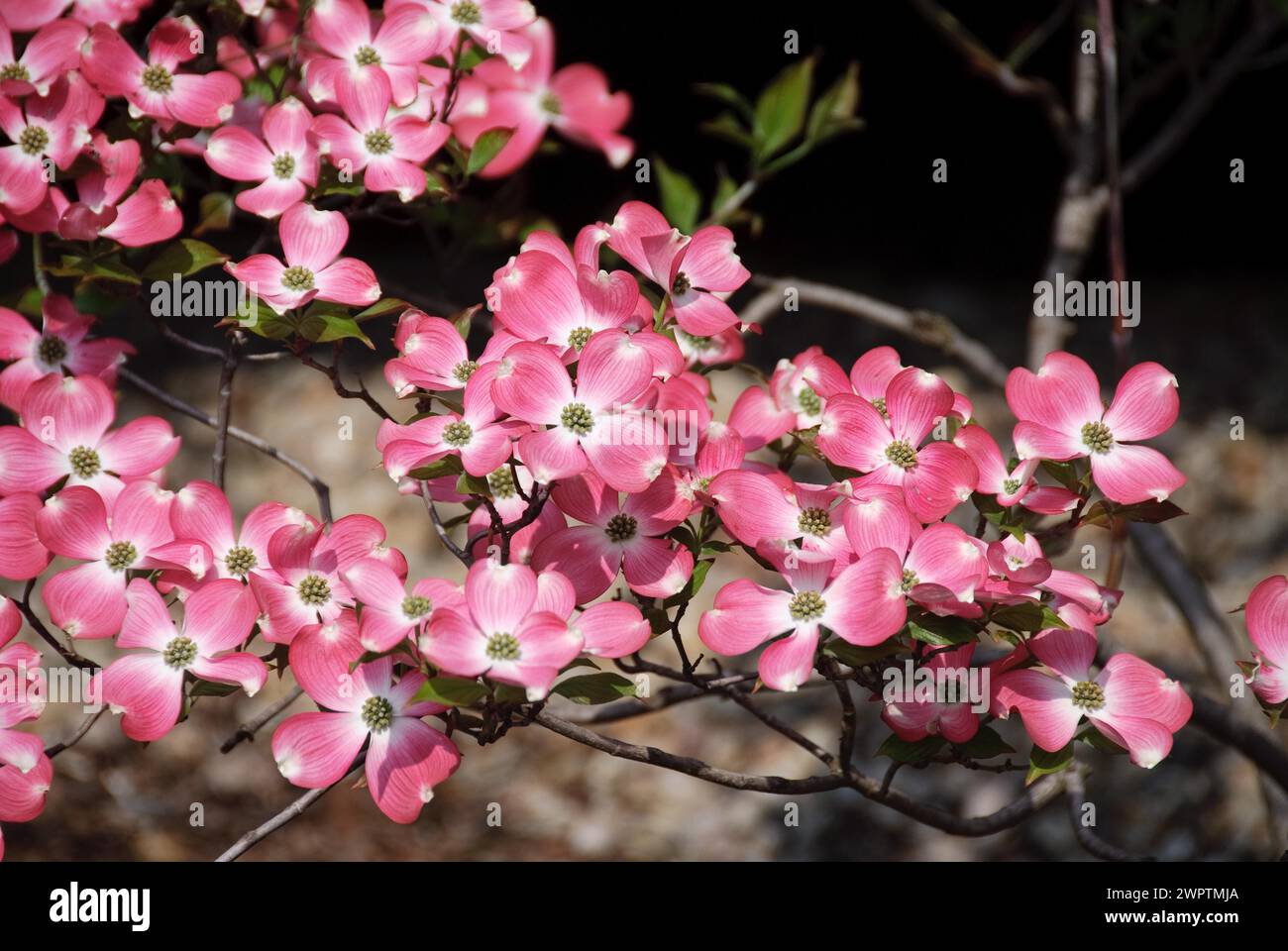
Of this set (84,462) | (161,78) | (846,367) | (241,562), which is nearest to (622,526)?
Result: (241,562)

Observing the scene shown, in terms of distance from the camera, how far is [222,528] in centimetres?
64

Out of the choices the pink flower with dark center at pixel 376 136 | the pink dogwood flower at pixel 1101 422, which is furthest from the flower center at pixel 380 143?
the pink dogwood flower at pixel 1101 422

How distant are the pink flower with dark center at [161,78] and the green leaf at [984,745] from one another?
0.61 metres

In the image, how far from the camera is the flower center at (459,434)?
1.89 feet

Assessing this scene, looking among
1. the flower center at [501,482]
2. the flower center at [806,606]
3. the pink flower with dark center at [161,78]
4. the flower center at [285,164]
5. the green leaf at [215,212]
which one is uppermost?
the pink flower with dark center at [161,78]

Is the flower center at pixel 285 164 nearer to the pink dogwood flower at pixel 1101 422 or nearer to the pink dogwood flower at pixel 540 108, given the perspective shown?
the pink dogwood flower at pixel 540 108

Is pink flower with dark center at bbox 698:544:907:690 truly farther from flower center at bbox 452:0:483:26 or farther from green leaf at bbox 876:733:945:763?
flower center at bbox 452:0:483:26

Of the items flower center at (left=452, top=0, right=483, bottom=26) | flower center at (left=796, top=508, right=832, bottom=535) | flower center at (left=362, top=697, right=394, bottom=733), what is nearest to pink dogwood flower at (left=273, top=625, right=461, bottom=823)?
flower center at (left=362, top=697, right=394, bottom=733)

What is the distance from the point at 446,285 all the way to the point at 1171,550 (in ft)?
2.52

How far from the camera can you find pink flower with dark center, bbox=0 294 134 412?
73 centimetres

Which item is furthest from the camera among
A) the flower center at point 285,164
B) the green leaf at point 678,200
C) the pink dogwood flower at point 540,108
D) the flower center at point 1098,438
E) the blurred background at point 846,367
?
the blurred background at point 846,367

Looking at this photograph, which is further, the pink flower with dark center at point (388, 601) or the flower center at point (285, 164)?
the flower center at point (285, 164)

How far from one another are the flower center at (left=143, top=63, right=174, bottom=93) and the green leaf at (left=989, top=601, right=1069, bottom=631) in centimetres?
61
